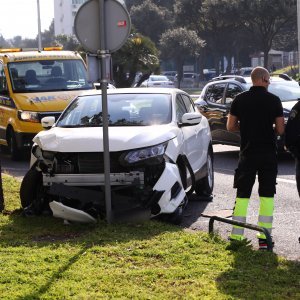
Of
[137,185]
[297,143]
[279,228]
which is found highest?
[297,143]

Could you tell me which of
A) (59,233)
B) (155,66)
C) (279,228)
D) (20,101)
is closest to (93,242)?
(59,233)

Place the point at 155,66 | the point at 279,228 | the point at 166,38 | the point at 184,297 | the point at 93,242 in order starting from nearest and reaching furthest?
the point at 184,297, the point at 93,242, the point at 279,228, the point at 155,66, the point at 166,38

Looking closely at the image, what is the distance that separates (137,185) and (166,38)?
6163 centimetres

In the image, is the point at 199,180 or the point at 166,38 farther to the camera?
the point at 166,38

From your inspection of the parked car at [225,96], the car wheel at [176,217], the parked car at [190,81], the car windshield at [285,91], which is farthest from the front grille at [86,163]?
the parked car at [190,81]

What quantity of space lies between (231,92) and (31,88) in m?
4.40

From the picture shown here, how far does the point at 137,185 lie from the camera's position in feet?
27.3

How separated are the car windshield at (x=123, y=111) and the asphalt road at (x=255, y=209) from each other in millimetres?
1351

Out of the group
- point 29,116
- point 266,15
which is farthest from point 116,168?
point 266,15

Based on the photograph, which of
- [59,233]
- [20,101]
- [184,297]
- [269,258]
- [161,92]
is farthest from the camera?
[20,101]

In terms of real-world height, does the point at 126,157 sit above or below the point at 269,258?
above

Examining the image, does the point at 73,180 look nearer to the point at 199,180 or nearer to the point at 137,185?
the point at 137,185

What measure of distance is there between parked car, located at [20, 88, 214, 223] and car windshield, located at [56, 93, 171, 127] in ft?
0.09

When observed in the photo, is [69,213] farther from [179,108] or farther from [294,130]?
[179,108]
